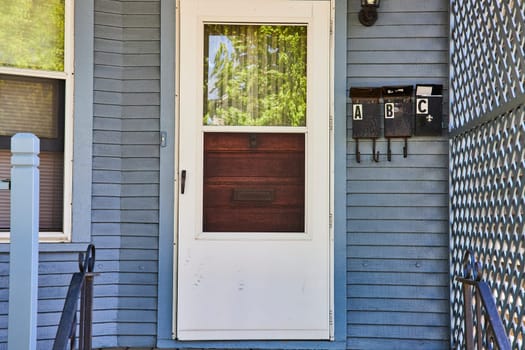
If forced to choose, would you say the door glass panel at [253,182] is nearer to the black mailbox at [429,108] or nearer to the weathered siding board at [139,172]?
the weathered siding board at [139,172]

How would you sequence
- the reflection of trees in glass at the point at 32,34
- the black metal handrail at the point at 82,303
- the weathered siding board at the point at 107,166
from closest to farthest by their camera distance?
the black metal handrail at the point at 82,303 → the reflection of trees in glass at the point at 32,34 → the weathered siding board at the point at 107,166

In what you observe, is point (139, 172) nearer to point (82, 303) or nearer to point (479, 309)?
point (82, 303)

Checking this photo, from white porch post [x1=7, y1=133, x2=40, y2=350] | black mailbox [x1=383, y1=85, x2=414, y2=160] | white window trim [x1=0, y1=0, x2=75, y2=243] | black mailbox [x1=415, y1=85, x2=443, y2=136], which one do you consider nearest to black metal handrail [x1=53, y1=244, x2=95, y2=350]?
white porch post [x1=7, y1=133, x2=40, y2=350]

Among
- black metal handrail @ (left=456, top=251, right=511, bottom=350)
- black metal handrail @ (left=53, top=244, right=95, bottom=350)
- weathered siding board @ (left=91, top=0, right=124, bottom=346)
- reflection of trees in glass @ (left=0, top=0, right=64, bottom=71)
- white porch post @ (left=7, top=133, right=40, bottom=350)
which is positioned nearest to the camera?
white porch post @ (left=7, top=133, right=40, bottom=350)

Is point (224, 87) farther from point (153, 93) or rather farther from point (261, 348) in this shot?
point (261, 348)

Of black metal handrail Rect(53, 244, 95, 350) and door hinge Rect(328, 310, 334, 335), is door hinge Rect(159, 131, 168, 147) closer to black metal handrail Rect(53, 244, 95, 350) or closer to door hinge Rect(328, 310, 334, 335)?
black metal handrail Rect(53, 244, 95, 350)

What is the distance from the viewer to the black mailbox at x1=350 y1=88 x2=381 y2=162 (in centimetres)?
328

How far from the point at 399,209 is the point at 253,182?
942 mm

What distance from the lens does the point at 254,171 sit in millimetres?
3281

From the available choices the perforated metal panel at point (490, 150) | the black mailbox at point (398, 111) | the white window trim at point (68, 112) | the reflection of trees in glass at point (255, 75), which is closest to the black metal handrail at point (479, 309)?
the perforated metal panel at point (490, 150)

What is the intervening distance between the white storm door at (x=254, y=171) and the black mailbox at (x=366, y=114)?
0.18 m

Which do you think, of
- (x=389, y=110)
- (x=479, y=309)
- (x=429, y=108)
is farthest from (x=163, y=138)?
(x=479, y=309)

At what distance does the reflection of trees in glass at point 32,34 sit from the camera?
302 cm

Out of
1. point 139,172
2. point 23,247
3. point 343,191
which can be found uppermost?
point 139,172
